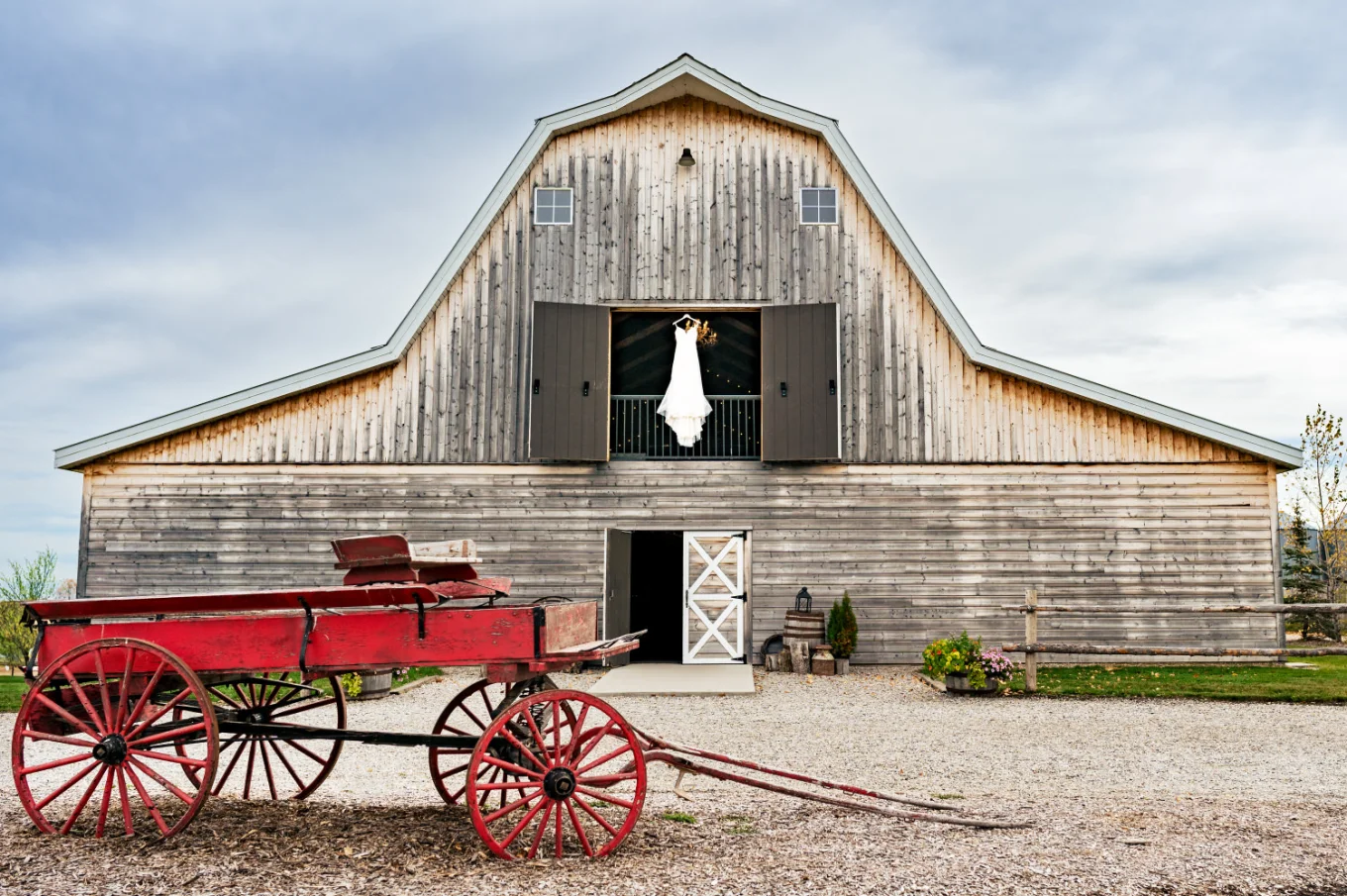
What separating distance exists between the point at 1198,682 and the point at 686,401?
7.77 m

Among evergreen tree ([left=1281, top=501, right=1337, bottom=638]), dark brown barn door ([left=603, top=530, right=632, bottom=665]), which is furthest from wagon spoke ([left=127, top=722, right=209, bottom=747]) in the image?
evergreen tree ([left=1281, top=501, right=1337, bottom=638])

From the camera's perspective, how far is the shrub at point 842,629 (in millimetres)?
14719

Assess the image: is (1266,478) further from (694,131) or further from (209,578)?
(209,578)

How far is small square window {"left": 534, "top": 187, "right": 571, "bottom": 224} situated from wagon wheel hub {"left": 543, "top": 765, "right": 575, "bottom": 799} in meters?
11.8

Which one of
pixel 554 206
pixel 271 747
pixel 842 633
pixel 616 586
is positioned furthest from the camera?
pixel 554 206

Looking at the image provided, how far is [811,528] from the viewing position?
15.4m

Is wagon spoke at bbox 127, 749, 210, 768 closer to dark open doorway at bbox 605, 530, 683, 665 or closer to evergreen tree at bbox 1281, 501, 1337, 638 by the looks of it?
dark open doorway at bbox 605, 530, 683, 665

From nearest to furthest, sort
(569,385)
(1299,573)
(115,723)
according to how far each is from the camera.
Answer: (115,723)
(569,385)
(1299,573)

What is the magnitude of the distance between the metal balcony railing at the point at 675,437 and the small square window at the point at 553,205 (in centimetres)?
284

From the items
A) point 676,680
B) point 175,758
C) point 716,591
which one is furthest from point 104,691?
point 716,591

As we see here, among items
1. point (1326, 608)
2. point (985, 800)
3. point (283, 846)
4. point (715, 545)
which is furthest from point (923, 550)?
point (283, 846)

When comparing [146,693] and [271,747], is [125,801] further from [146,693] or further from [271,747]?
[271,747]

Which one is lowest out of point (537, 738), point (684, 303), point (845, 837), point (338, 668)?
point (845, 837)

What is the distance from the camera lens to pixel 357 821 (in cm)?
571
